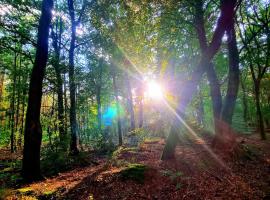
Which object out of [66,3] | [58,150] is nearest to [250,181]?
[58,150]

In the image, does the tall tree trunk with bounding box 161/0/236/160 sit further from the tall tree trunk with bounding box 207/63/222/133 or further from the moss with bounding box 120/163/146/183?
the tall tree trunk with bounding box 207/63/222/133

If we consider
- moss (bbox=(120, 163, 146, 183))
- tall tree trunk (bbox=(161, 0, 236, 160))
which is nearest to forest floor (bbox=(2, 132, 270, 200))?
moss (bbox=(120, 163, 146, 183))

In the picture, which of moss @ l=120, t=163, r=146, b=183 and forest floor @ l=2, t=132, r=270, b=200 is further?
moss @ l=120, t=163, r=146, b=183

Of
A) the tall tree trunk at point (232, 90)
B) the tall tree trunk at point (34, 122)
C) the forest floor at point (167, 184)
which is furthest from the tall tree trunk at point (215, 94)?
the tall tree trunk at point (34, 122)

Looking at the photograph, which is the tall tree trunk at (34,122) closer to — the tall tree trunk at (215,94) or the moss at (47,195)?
the moss at (47,195)

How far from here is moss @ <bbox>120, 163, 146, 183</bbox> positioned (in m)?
8.35

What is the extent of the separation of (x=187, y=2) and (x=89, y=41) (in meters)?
10.4

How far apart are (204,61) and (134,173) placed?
5.71 meters

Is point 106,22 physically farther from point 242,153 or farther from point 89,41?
point 242,153

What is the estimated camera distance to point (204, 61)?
10.5 metres

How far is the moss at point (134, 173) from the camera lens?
8346 mm

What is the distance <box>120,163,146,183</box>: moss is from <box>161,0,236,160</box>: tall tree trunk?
7.83 feet

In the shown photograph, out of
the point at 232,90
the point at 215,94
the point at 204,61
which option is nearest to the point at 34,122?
the point at 204,61

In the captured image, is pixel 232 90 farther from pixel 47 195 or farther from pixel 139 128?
pixel 47 195
